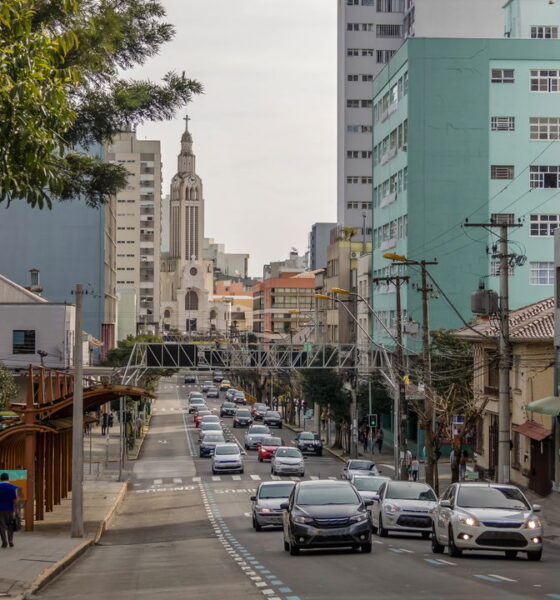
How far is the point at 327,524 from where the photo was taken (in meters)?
23.3

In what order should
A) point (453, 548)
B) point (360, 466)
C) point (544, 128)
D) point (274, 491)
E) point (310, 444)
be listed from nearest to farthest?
point (453, 548), point (274, 491), point (360, 466), point (544, 128), point (310, 444)

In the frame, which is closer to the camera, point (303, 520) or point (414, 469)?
point (303, 520)

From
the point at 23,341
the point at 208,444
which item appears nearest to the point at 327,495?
the point at 208,444

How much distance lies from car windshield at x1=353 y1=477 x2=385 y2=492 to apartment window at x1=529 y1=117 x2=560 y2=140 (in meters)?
36.6

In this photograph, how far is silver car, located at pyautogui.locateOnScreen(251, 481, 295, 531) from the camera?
3347 centimetres

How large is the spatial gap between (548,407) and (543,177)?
32.3 metres

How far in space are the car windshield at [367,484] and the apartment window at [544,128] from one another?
36550mm

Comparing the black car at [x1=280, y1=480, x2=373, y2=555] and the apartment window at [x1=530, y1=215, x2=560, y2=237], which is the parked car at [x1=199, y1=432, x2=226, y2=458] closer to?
the apartment window at [x1=530, y1=215, x2=560, y2=237]

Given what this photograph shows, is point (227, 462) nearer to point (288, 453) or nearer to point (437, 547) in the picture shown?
point (288, 453)

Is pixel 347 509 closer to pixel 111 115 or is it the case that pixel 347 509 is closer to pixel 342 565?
pixel 342 565

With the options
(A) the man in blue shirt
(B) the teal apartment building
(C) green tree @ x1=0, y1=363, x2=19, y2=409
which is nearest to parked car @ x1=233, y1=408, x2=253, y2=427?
(B) the teal apartment building

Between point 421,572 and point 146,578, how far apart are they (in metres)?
4.54

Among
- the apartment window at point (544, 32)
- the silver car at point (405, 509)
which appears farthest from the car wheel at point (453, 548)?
the apartment window at point (544, 32)

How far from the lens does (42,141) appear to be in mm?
13875
